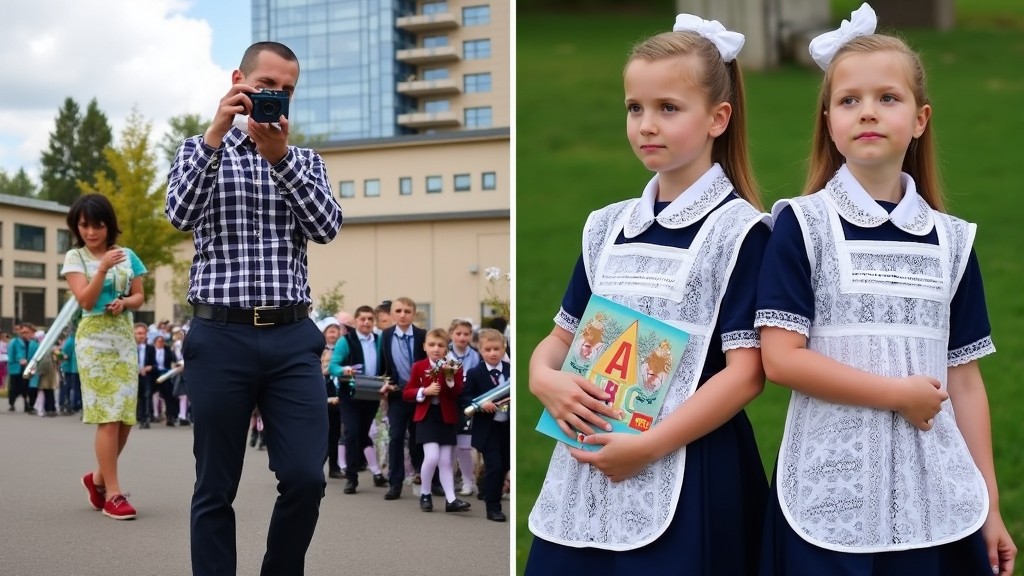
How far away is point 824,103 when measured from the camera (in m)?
2.53

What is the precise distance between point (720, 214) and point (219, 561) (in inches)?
66.6

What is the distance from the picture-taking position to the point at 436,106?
962 inches

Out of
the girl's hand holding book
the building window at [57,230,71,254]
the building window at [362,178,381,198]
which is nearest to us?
the girl's hand holding book

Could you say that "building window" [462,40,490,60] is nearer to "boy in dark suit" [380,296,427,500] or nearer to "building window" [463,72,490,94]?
"building window" [463,72,490,94]

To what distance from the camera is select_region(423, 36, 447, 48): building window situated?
12805 mm

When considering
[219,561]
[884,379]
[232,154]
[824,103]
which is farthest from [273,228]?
[884,379]

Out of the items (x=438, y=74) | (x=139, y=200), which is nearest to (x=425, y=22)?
(x=139, y=200)

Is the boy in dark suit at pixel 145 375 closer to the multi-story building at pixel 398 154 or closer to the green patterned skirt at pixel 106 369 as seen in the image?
the multi-story building at pixel 398 154

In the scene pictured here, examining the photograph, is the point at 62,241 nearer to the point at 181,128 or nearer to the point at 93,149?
the point at 93,149

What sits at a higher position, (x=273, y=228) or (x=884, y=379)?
(x=273, y=228)

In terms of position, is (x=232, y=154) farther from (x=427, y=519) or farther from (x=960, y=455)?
(x=427, y=519)

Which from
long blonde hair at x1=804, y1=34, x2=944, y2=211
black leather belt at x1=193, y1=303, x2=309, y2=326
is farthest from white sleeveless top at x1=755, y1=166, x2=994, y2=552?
black leather belt at x1=193, y1=303, x2=309, y2=326

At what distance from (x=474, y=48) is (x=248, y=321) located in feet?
35.8

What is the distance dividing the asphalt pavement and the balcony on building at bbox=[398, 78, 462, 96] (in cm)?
833
